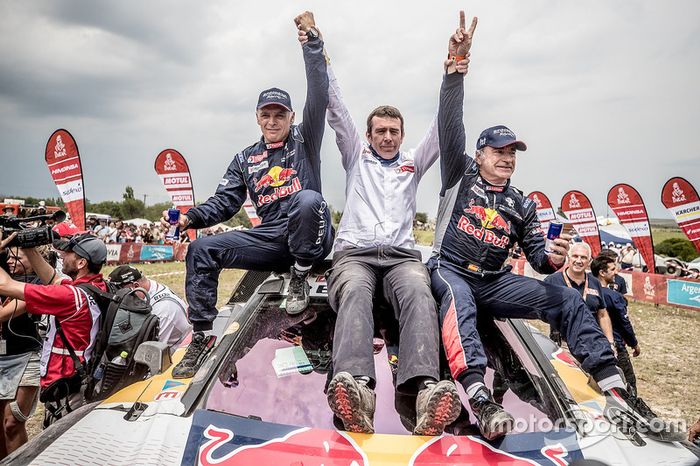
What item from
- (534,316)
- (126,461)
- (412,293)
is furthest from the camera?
(534,316)

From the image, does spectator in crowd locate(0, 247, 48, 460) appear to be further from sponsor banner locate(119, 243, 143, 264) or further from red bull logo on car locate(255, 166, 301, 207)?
sponsor banner locate(119, 243, 143, 264)

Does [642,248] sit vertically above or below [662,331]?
above

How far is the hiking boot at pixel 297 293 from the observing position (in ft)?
8.54

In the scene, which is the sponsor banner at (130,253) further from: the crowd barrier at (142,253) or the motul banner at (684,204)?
the motul banner at (684,204)

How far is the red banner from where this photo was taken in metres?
14.3

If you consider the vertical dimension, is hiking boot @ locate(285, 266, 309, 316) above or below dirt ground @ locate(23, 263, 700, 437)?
above

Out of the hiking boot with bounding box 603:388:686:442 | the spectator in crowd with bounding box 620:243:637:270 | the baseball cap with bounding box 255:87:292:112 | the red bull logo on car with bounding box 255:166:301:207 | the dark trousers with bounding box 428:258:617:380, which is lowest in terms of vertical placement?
the spectator in crowd with bounding box 620:243:637:270

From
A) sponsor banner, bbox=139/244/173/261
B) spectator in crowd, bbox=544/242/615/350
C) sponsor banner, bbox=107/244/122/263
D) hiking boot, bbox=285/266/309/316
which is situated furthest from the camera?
sponsor banner, bbox=139/244/173/261

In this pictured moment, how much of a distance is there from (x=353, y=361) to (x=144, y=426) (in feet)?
2.97

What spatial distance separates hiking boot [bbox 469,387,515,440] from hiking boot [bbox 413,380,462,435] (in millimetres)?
122

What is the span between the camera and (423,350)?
2.11 m

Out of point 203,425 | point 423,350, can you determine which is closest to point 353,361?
point 423,350

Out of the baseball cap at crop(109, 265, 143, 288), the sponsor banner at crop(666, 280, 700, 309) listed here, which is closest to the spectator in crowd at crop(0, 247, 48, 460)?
the baseball cap at crop(109, 265, 143, 288)

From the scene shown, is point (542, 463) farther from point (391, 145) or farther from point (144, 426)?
point (391, 145)
